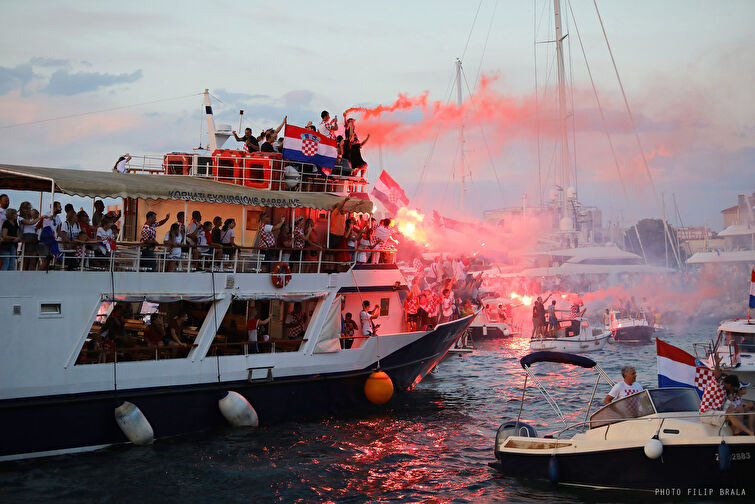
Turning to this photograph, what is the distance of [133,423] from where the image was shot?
14.1 meters

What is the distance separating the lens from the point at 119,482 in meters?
12.6

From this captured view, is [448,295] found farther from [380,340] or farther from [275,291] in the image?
[275,291]

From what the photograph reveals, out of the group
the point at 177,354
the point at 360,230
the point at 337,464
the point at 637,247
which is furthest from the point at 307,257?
the point at 637,247

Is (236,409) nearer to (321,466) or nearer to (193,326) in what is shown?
(321,466)

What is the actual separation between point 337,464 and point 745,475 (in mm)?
7440

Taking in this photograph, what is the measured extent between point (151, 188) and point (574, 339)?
25.2 m

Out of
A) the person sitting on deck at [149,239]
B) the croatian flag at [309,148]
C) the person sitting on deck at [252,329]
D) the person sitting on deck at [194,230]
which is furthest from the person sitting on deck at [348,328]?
the person sitting on deck at [149,239]

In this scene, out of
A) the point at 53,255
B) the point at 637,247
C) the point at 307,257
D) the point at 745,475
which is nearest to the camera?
the point at 745,475

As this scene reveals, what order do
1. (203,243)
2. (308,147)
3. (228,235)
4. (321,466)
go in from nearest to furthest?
1. (321,466)
2. (203,243)
3. (228,235)
4. (308,147)

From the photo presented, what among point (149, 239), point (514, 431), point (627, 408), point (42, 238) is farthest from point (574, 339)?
point (42, 238)

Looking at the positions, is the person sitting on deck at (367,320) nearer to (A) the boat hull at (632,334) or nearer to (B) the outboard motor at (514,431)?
(B) the outboard motor at (514,431)

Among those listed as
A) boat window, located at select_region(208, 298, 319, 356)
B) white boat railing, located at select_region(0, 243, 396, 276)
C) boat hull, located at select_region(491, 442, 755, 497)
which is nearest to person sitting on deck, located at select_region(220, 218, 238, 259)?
white boat railing, located at select_region(0, 243, 396, 276)

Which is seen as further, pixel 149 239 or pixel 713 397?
pixel 149 239

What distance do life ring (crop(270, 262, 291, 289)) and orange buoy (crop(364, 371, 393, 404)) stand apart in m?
3.49
